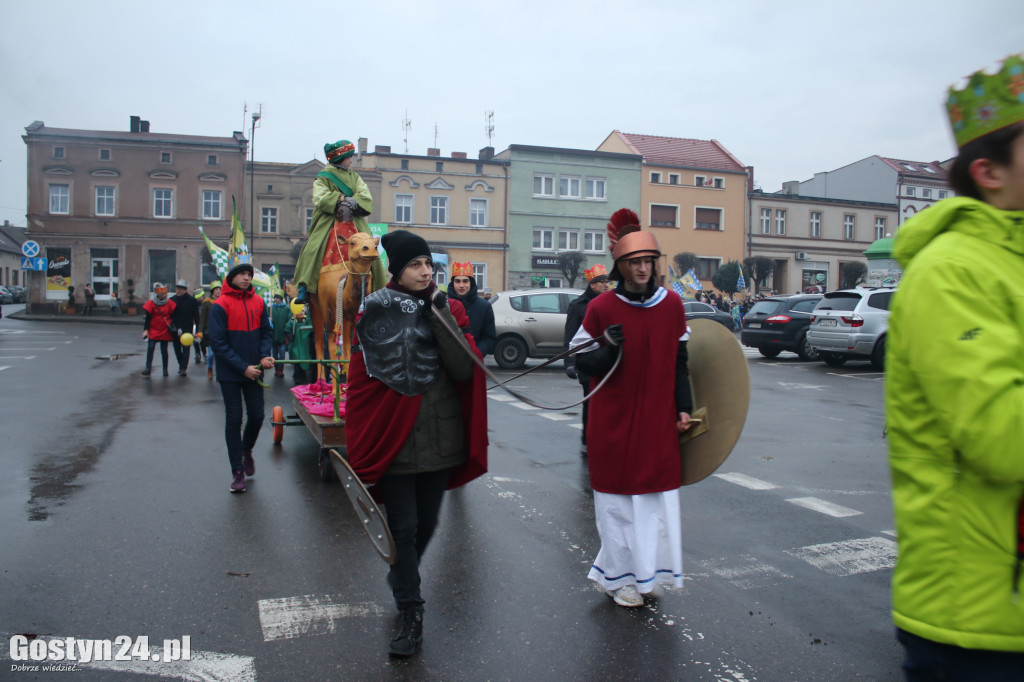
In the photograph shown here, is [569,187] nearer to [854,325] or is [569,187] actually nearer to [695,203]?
[695,203]

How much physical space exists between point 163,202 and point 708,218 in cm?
3334

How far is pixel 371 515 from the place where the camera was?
348cm

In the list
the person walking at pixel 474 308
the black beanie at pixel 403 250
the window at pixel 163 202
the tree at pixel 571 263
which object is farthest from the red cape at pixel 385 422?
the window at pixel 163 202

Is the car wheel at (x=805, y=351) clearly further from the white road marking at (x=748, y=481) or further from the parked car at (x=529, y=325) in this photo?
the white road marking at (x=748, y=481)

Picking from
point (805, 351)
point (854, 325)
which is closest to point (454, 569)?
point (854, 325)

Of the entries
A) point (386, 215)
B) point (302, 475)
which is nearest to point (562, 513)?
point (302, 475)

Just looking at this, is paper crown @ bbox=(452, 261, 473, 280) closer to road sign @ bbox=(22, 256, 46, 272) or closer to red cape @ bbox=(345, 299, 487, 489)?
red cape @ bbox=(345, 299, 487, 489)

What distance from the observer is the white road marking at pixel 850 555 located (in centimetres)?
462

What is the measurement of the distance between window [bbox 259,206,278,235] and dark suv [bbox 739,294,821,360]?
31594 millimetres

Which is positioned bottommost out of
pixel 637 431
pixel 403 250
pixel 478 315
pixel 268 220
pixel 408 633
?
pixel 408 633

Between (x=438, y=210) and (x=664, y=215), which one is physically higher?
(x=664, y=215)

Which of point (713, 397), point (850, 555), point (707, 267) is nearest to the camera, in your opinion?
point (713, 397)

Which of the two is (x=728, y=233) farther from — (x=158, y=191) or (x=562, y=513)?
(x=562, y=513)

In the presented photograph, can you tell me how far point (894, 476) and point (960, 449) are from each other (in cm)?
23
